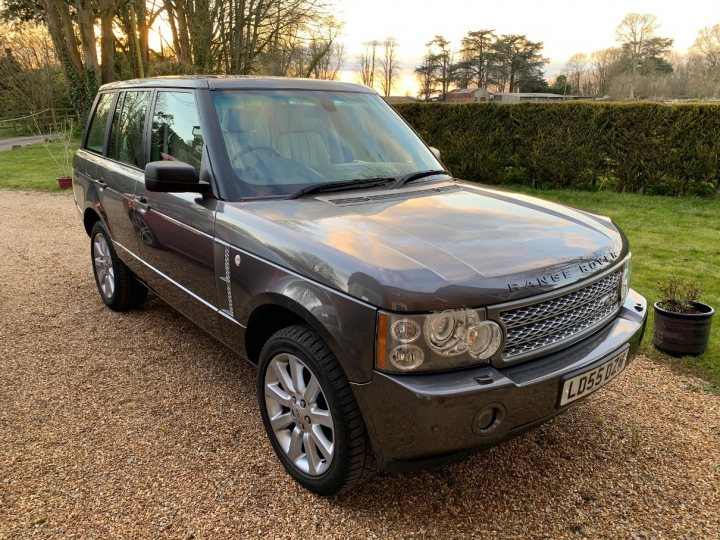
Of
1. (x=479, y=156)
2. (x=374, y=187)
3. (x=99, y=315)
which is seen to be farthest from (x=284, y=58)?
(x=374, y=187)

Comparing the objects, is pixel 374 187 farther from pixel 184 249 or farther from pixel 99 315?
pixel 99 315

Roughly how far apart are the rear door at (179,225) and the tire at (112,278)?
900mm

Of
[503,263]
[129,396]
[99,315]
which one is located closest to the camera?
[503,263]

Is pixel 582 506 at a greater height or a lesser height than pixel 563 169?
lesser

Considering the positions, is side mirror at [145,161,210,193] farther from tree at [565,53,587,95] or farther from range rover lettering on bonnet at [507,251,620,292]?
tree at [565,53,587,95]

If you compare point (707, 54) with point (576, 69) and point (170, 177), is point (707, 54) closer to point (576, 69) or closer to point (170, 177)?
point (576, 69)

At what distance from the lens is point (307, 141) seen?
3381 mm

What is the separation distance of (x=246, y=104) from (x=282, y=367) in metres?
1.66

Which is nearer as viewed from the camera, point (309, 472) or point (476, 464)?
point (309, 472)

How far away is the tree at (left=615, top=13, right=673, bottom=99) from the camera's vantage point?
74562 mm

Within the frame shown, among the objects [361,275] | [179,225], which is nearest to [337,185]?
[179,225]

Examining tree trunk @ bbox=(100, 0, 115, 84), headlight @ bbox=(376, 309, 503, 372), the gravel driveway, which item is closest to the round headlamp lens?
headlight @ bbox=(376, 309, 503, 372)

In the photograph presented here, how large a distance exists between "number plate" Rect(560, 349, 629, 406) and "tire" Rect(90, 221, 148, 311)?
3.78 meters

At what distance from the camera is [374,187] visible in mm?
3285
